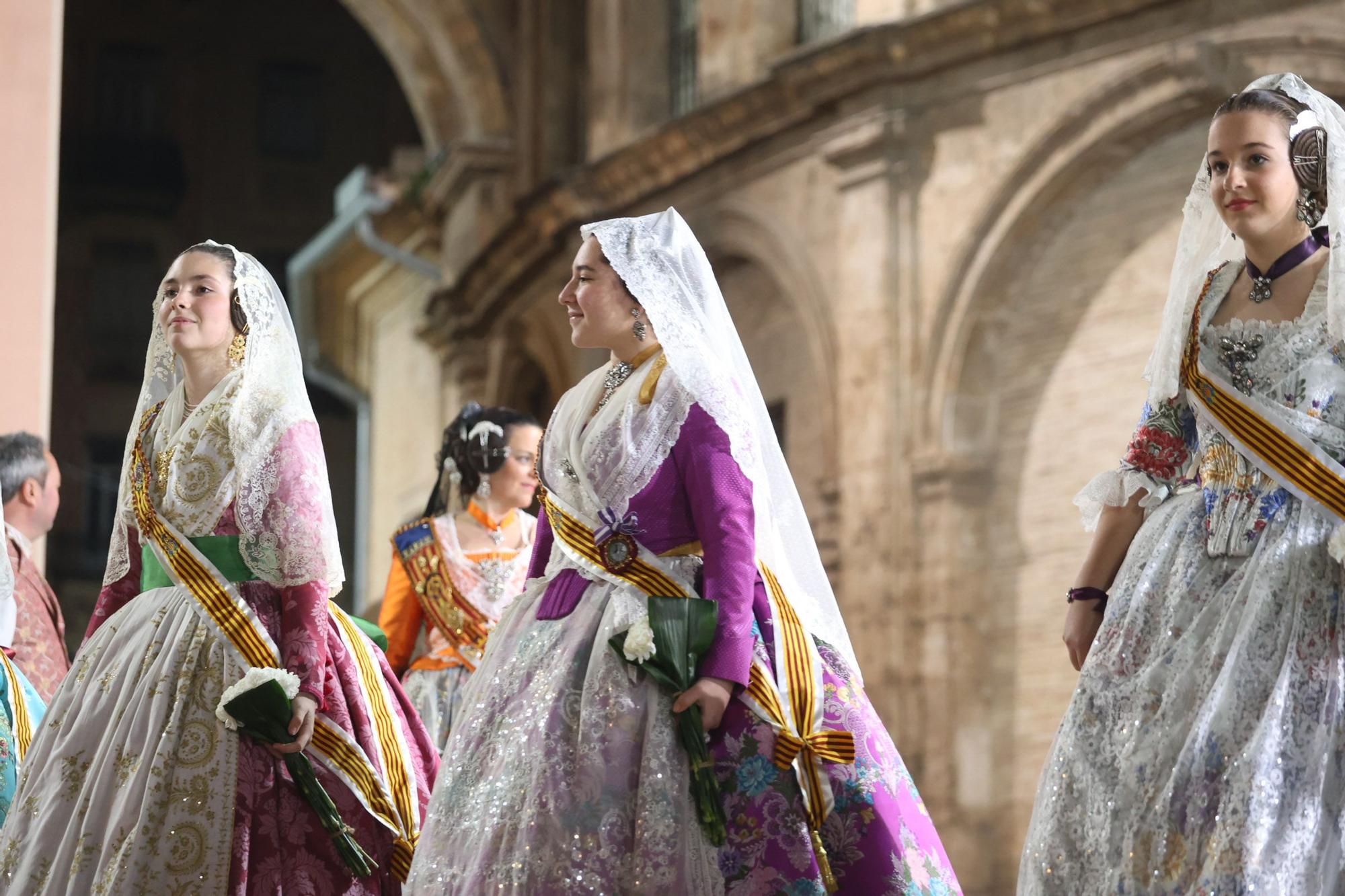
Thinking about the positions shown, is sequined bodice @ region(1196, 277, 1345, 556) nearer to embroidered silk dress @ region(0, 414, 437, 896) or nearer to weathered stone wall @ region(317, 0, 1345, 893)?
embroidered silk dress @ region(0, 414, 437, 896)

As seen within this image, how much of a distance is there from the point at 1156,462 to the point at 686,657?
1.11 meters

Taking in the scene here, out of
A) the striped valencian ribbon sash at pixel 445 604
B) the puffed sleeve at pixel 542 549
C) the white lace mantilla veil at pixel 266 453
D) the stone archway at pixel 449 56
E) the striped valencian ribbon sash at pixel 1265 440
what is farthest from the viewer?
the stone archway at pixel 449 56

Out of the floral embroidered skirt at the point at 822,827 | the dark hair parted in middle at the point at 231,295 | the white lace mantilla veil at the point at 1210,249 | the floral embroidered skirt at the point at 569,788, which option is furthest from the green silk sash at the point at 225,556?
the white lace mantilla veil at the point at 1210,249

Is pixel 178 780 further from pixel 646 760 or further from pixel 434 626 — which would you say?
pixel 434 626

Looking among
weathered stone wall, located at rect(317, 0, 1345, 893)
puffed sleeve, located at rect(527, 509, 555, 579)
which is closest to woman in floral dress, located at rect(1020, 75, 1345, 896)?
puffed sleeve, located at rect(527, 509, 555, 579)

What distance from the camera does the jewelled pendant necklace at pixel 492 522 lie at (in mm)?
7844

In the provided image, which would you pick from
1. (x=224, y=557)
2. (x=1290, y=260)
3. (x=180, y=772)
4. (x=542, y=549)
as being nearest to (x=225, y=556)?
(x=224, y=557)

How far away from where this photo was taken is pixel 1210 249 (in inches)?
189

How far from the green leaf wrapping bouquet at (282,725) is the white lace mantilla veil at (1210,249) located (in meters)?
2.14

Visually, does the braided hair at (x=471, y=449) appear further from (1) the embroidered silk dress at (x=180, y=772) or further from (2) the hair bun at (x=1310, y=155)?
(2) the hair bun at (x=1310, y=155)

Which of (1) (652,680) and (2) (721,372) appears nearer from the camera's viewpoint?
(1) (652,680)

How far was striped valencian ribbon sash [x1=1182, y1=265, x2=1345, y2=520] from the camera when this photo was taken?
4.31 m

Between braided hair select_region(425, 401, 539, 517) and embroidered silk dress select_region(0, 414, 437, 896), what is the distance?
7.82 ft

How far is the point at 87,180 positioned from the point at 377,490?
911 cm
